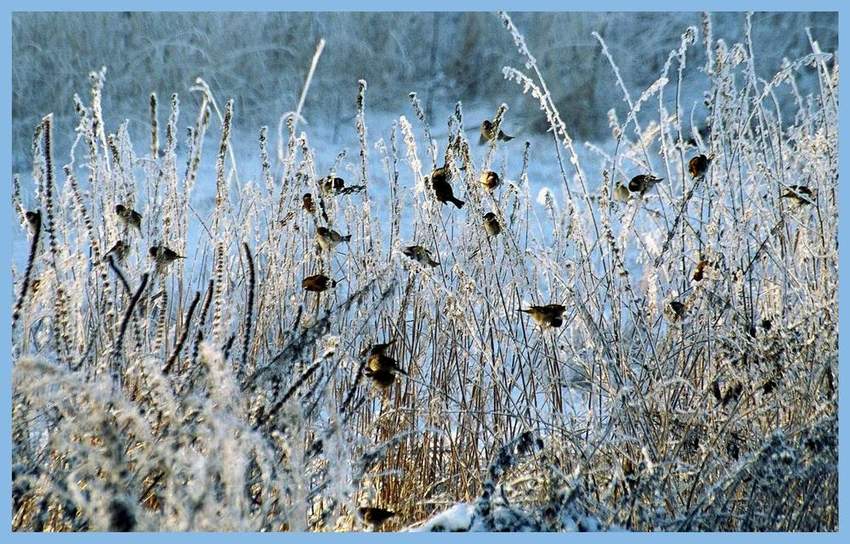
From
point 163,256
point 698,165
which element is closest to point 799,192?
point 698,165

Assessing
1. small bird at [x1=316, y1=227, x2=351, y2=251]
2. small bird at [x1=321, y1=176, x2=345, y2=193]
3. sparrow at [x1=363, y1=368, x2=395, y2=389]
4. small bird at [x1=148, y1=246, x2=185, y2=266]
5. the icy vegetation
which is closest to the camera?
the icy vegetation

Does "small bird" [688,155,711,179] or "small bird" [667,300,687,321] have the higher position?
"small bird" [688,155,711,179]

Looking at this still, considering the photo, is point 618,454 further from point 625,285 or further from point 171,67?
point 171,67

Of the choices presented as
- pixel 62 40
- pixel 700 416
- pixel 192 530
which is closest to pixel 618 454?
pixel 700 416

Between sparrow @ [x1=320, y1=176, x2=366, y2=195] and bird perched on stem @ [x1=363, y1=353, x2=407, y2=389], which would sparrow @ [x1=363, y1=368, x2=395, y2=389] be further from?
sparrow @ [x1=320, y1=176, x2=366, y2=195]

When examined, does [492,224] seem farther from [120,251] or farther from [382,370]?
[120,251]

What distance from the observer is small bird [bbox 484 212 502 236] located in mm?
1533

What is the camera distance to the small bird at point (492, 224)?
153cm

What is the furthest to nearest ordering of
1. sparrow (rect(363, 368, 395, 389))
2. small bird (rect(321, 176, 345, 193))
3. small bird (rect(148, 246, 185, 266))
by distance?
1. small bird (rect(321, 176, 345, 193))
2. small bird (rect(148, 246, 185, 266))
3. sparrow (rect(363, 368, 395, 389))

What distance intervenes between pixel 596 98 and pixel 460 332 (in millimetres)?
3821

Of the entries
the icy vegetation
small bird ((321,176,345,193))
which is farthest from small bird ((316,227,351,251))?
small bird ((321,176,345,193))

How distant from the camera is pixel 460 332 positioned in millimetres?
1828

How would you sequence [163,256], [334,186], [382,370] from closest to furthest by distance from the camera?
[382,370] < [163,256] < [334,186]

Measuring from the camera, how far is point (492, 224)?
1.54m
